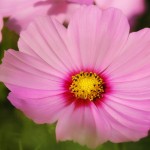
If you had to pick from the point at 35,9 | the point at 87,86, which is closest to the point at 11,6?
the point at 35,9

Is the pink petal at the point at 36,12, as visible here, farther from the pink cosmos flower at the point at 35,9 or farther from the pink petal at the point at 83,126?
the pink petal at the point at 83,126

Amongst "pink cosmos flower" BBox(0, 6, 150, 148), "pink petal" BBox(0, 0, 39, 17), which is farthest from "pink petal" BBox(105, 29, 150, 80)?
"pink petal" BBox(0, 0, 39, 17)

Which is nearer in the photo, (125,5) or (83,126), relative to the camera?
(83,126)

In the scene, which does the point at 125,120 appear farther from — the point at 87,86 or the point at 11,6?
the point at 11,6

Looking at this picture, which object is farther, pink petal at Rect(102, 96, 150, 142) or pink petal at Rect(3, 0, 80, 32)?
pink petal at Rect(3, 0, 80, 32)

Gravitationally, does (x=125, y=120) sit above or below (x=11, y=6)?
below

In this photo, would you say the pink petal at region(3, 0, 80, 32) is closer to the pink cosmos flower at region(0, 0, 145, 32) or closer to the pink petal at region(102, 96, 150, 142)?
the pink cosmos flower at region(0, 0, 145, 32)

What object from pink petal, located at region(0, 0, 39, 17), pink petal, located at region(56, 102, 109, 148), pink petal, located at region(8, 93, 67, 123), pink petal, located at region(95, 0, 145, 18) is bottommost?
pink petal, located at region(56, 102, 109, 148)

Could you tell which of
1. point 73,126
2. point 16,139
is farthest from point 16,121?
point 73,126
